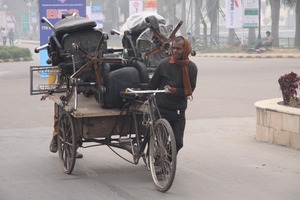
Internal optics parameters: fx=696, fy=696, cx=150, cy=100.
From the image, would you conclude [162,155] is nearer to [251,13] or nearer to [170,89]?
[170,89]

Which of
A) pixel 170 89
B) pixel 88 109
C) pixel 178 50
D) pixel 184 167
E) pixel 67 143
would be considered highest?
pixel 178 50

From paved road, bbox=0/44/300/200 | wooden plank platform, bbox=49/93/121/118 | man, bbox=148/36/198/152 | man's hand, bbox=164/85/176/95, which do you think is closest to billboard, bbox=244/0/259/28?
paved road, bbox=0/44/300/200

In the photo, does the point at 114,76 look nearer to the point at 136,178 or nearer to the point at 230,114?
the point at 136,178

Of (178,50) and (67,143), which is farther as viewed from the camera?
(67,143)

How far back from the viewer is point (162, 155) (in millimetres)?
7242

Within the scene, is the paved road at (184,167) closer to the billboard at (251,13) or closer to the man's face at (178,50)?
the man's face at (178,50)

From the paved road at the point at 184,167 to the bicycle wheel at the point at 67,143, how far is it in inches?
5.7

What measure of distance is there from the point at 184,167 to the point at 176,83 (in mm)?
1792

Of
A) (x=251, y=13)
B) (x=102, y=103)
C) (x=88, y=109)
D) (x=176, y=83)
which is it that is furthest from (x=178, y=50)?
(x=251, y=13)

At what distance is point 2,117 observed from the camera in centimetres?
1445

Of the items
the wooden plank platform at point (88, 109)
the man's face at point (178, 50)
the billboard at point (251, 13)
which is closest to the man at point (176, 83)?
the man's face at point (178, 50)

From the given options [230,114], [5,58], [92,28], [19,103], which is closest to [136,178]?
[92,28]

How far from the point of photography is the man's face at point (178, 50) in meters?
7.31

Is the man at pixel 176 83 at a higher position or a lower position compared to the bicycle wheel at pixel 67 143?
higher
